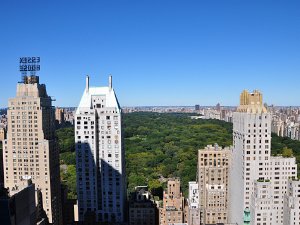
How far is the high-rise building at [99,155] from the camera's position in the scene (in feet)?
130

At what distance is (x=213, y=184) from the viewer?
43875mm

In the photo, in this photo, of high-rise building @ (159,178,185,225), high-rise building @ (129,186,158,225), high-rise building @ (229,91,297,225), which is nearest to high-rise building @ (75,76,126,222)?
high-rise building @ (129,186,158,225)

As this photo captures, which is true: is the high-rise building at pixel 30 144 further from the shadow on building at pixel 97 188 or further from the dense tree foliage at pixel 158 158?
the dense tree foliage at pixel 158 158

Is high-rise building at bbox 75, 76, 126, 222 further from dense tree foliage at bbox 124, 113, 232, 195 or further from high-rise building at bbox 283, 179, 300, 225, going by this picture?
high-rise building at bbox 283, 179, 300, 225

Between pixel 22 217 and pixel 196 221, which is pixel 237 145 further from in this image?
pixel 22 217

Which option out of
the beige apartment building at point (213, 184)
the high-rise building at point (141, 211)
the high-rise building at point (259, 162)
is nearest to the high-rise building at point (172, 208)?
the high-rise building at point (141, 211)

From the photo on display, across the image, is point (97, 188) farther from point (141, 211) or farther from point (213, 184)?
point (213, 184)

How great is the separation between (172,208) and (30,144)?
18147 mm

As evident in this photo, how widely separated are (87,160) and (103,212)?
21.4 ft

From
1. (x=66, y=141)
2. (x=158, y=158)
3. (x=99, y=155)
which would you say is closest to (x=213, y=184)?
(x=99, y=155)

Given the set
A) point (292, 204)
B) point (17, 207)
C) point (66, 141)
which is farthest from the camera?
point (66, 141)

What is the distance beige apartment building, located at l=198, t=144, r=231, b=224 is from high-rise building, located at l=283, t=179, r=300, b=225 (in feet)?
29.1

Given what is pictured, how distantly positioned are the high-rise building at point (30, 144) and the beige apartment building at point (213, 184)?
18403 mm

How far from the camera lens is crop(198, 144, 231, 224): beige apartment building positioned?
1693 inches
